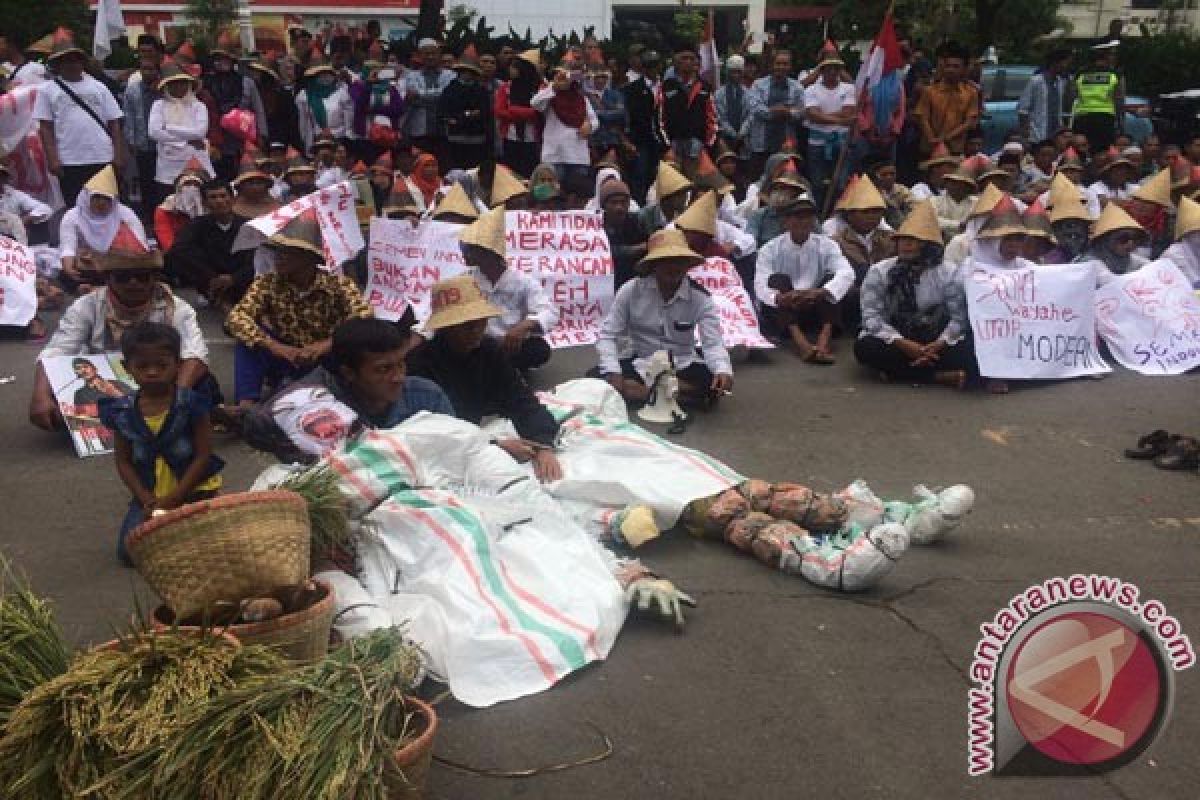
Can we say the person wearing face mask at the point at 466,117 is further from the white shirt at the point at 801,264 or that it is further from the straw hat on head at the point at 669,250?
the straw hat on head at the point at 669,250

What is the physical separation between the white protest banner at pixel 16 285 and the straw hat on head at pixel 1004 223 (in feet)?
22.3

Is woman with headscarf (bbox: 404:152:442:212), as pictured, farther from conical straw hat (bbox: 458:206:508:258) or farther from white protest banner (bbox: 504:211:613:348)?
conical straw hat (bbox: 458:206:508:258)

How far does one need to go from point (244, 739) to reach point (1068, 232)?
8.25 metres

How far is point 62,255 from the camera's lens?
876 centimetres

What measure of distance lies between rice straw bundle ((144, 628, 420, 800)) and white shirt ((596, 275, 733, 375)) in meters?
4.52

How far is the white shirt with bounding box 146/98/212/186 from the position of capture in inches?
416

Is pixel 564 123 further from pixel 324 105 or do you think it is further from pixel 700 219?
pixel 700 219

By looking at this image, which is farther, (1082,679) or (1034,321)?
(1034,321)

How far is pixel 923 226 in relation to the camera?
25.1 feet

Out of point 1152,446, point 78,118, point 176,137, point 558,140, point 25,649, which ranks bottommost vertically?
point 1152,446

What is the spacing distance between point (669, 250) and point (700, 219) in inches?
48.4

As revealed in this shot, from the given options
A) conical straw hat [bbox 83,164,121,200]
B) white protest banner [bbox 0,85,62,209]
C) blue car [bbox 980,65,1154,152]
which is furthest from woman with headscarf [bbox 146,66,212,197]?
blue car [bbox 980,65,1154,152]

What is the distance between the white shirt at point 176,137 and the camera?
10.6m

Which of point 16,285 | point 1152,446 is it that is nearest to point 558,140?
point 16,285
